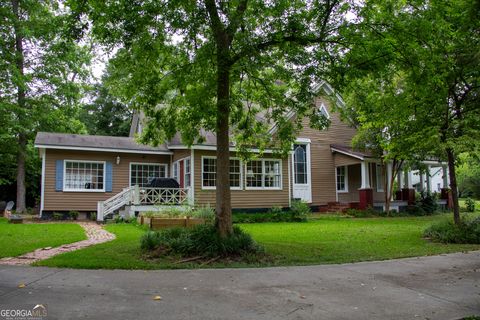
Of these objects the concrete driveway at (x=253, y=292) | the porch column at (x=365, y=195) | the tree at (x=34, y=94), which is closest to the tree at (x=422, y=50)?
the concrete driveway at (x=253, y=292)

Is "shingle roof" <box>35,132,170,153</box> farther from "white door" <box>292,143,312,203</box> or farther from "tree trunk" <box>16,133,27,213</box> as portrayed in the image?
"white door" <box>292,143,312,203</box>

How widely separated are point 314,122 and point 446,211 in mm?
19478

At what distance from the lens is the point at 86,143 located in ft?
65.3

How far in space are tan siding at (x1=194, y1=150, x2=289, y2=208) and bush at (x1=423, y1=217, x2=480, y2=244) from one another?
377 inches

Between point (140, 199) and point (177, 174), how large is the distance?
3.25m

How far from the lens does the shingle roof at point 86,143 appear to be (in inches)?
755

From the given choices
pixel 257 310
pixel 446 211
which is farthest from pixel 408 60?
pixel 446 211

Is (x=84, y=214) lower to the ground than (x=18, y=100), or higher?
lower

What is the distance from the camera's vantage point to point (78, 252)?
9188 millimetres

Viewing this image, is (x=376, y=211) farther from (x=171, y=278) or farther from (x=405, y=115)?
(x=171, y=278)

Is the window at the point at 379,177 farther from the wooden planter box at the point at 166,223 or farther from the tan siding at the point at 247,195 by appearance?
the wooden planter box at the point at 166,223

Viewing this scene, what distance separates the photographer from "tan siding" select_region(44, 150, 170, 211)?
19.3 m

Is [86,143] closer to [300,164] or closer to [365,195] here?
[300,164]

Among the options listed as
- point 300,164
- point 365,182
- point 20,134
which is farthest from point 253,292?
point 20,134
